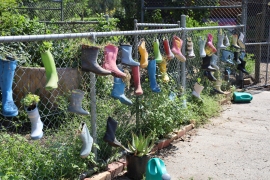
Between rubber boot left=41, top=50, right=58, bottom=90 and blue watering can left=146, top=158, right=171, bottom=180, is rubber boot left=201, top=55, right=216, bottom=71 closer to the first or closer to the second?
blue watering can left=146, top=158, right=171, bottom=180

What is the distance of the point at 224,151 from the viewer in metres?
5.14

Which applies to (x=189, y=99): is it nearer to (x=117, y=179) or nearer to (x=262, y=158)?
(x=262, y=158)

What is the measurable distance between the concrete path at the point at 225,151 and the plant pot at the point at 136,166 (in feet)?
1.42

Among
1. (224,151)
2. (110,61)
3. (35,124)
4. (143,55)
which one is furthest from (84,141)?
(224,151)

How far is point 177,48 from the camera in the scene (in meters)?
5.42

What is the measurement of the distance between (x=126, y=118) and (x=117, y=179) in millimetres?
983

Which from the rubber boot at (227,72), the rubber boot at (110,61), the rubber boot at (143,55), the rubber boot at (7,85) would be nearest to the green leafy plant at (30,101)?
the rubber boot at (7,85)

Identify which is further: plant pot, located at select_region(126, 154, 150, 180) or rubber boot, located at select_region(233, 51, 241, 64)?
rubber boot, located at select_region(233, 51, 241, 64)

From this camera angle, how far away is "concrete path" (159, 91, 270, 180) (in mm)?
4418

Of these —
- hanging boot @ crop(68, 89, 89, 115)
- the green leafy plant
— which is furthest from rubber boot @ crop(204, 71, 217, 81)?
the green leafy plant

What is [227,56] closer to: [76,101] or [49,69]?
[76,101]

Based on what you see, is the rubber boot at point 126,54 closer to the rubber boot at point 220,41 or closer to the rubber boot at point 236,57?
the rubber boot at point 220,41

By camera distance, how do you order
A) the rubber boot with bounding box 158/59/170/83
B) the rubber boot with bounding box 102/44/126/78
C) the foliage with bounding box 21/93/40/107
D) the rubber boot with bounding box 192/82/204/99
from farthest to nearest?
the rubber boot with bounding box 192/82/204/99 → the rubber boot with bounding box 158/59/170/83 → the rubber boot with bounding box 102/44/126/78 → the foliage with bounding box 21/93/40/107

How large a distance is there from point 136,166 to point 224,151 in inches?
63.2
